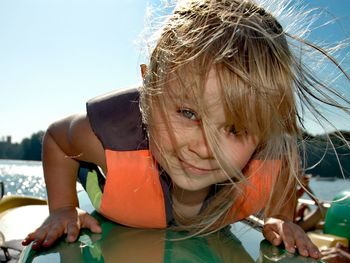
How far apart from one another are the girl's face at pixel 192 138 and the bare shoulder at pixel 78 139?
0.22m

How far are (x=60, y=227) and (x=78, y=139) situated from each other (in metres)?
0.29

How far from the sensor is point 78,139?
4.56 feet

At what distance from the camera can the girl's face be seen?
3.43 feet

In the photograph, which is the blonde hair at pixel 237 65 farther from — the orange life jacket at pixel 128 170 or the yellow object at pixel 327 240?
the yellow object at pixel 327 240

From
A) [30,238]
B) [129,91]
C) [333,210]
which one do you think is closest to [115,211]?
[30,238]

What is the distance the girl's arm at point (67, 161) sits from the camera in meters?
1.31

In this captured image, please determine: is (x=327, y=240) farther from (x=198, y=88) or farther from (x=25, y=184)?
(x=25, y=184)

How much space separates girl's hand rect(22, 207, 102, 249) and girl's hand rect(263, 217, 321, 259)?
1.68 ft

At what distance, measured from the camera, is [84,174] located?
160cm

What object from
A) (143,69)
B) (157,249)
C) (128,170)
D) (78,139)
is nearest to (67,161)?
(78,139)

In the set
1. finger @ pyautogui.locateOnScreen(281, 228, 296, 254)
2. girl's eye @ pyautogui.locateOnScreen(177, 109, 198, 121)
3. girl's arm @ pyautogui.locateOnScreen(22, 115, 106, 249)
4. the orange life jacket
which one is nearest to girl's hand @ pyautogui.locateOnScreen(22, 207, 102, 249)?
girl's arm @ pyautogui.locateOnScreen(22, 115, 106, 249)

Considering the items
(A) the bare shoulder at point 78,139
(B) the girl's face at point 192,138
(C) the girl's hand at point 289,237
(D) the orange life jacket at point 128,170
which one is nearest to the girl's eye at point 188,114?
(B) the girl's face at point 192,138

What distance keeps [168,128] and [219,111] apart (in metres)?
0.16

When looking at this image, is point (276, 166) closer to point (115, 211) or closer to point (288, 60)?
point (288, 60)
